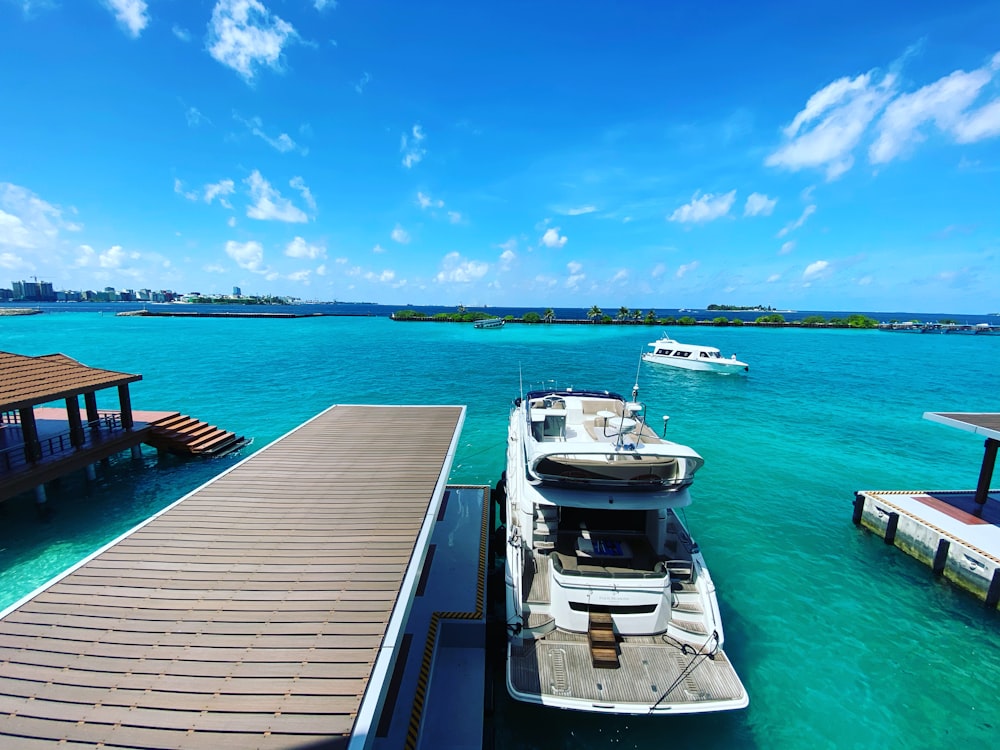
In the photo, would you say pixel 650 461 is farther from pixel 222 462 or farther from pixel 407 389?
pixel 407 389

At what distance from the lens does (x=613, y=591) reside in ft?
25.5

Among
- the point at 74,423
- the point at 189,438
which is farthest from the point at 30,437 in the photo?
the point at 189,438

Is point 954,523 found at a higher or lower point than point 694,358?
lower

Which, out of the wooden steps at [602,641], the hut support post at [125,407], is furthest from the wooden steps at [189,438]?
the wooden steps at [602,641]

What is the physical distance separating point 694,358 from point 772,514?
3239 centimetres

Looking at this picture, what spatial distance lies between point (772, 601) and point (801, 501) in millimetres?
6906

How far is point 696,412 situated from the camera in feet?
92.7

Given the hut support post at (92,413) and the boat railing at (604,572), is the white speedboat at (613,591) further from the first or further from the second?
the hut support post at (92,413)

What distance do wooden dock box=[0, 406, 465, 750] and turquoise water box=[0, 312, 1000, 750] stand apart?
4.32 m

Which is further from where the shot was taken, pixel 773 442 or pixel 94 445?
pixel 773 442

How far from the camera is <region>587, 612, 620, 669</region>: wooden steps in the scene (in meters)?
7.34

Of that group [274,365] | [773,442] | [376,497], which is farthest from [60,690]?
[274,365]

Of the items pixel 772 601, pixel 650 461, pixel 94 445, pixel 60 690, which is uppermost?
pixel 650 461

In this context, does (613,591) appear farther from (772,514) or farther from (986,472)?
(986,472)
